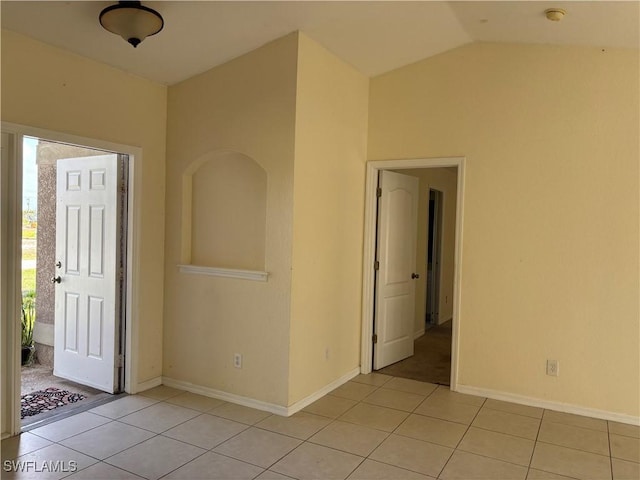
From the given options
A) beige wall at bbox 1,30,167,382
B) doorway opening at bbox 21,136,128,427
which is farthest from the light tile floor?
beige wall at bbox 1,30,167,382

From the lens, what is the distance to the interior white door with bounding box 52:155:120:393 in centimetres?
390

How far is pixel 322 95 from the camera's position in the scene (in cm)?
378

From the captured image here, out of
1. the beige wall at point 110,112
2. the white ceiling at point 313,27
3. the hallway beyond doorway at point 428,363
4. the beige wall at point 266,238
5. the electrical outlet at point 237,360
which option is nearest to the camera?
the white ceiling at point 313,27

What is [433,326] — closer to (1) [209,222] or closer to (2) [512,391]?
(2) [512,391]

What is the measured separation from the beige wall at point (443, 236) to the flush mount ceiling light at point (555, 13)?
2.08 m

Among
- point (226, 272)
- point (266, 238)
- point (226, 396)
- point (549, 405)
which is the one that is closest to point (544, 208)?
point (549, 405)

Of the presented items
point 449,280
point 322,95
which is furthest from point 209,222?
point 449,280

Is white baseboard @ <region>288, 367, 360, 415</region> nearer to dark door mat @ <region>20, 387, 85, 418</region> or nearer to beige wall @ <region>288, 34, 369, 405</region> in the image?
beige wall @ <region>288, 34, 369, 405</region>

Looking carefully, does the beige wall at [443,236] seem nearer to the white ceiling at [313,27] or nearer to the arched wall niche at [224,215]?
the white ceiling at [313,27]

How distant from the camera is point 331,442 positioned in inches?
122

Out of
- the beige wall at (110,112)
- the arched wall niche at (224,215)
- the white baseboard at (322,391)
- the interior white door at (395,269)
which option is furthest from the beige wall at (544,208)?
the beige wall at (110,112)

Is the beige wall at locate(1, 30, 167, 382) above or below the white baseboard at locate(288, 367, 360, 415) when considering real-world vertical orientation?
above

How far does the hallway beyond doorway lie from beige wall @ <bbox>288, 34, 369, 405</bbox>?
0.52 meters

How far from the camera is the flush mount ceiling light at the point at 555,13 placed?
3.06 m
